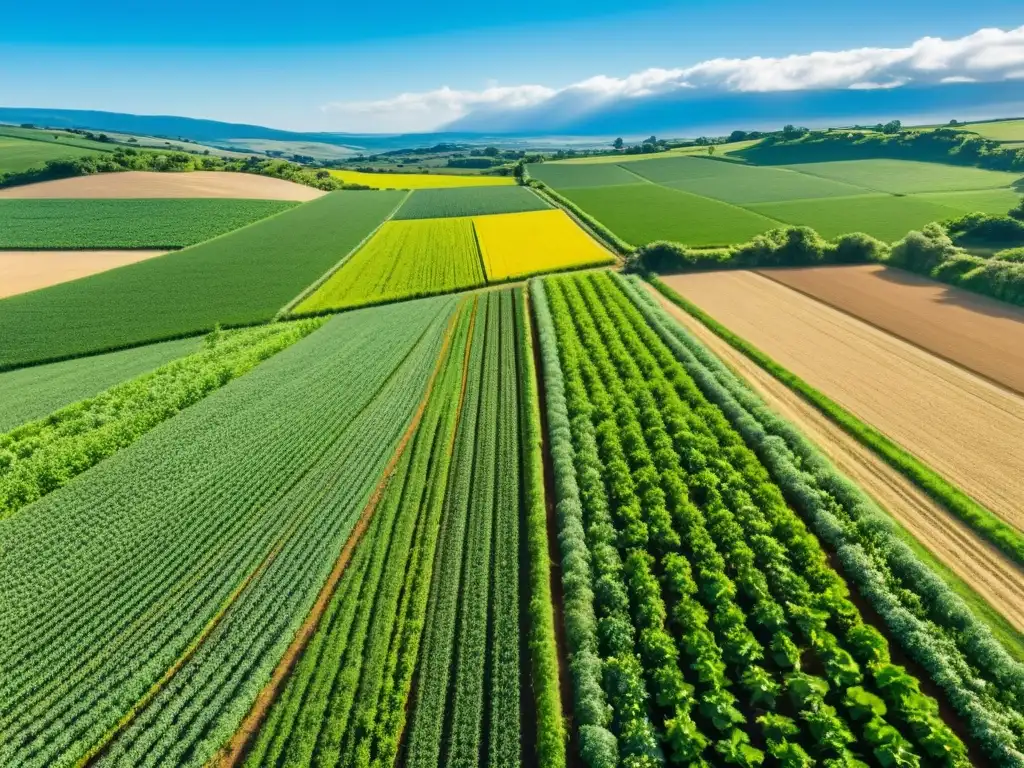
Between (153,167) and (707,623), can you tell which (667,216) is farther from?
(153,167)

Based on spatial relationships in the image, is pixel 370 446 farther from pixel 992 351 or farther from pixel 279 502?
pixel 992 351

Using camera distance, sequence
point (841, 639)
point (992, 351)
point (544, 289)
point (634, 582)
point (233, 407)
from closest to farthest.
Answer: point (841, 639)
point (634, 582)
point (233, 407)
point (992, 351)
point (544, 289)

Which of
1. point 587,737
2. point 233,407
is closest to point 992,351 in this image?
point 587,737

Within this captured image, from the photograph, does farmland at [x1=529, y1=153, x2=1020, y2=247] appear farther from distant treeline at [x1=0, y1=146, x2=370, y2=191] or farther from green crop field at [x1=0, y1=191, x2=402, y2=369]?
distant treeline at [x1=0, y1=146, x2=370, y2=191]

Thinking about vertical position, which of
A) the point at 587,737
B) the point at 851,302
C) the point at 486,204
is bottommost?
the point at 587,737

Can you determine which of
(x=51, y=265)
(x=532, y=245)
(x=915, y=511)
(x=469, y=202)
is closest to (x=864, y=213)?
(x=532, y=245)

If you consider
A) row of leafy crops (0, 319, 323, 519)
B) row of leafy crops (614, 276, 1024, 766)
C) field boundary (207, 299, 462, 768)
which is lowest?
field boundary (207, 299, 462, 768)

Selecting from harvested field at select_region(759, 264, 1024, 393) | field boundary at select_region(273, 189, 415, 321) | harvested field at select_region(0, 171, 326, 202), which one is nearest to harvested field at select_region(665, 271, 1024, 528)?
harvested field at select_region(759, 264, 1024, 393)
